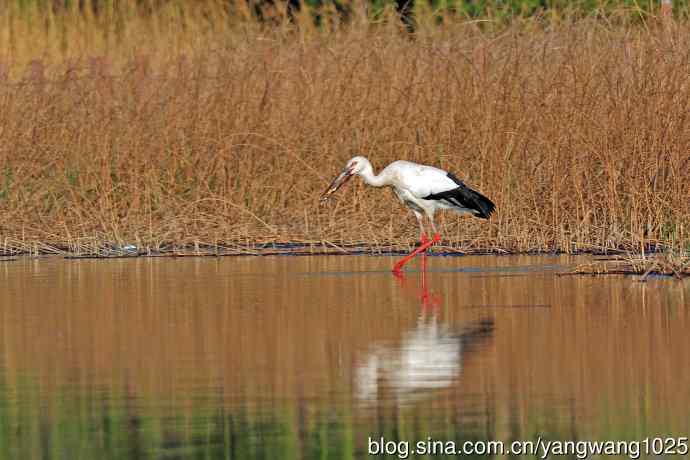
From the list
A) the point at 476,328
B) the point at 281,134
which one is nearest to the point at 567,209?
the point at 281,134

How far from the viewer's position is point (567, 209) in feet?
45.2

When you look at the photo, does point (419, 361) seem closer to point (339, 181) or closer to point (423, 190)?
point (423, 190)

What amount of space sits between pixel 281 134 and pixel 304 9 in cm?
264

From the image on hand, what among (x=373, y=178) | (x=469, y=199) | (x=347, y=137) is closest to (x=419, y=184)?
(x=469, y=199)

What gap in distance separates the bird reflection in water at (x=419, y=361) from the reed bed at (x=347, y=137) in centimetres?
438

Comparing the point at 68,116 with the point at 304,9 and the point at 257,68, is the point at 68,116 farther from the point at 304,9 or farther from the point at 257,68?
the point at 304,9

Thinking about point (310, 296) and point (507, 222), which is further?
point (507, 222)

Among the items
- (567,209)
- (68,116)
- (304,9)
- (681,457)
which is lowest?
(681,457)

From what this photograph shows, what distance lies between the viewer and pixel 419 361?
305 inches

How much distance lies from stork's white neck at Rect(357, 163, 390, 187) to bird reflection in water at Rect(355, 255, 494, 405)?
3830 mm

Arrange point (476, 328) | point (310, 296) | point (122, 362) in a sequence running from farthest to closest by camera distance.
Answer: point (310, 296) → point (476, 328) → point (122, 362)

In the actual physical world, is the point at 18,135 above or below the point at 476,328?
above

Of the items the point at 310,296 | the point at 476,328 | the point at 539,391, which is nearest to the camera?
the point at 539,391

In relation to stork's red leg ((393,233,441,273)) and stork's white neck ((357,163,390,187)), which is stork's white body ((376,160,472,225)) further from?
stork's red leg ((393,233,441,273))
